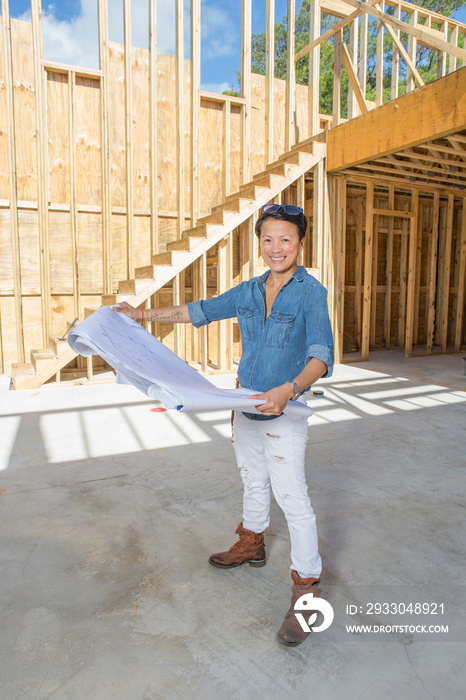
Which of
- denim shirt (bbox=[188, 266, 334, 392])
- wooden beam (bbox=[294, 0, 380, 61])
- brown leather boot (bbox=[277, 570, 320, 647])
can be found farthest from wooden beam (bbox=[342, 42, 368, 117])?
brown leather boot (bbox=[277, 570, 320, 647])

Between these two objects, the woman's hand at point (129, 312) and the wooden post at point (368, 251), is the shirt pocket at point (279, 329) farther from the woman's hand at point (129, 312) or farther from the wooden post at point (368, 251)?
the wooden post at point (368, 251)

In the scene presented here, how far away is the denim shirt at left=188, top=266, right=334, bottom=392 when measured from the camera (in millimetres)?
1832

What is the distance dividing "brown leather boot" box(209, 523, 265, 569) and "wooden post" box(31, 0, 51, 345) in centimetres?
551

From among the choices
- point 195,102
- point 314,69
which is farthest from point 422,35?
point 195,102

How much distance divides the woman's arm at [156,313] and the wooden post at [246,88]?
21.0 feet

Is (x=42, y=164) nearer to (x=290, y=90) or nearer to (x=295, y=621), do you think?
(x=290, y=90)

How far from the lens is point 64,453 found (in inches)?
152

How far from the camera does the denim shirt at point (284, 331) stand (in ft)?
6.01

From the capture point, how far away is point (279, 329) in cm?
192

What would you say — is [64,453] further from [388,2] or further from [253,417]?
[388,2]

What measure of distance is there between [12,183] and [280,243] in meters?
6.04

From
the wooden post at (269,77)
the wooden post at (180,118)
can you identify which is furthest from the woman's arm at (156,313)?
the wooden post at (269,77)

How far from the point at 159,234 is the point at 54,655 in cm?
666

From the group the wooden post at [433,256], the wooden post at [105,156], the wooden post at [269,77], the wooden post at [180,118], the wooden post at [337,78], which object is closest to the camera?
the wooden post at [105,156]
